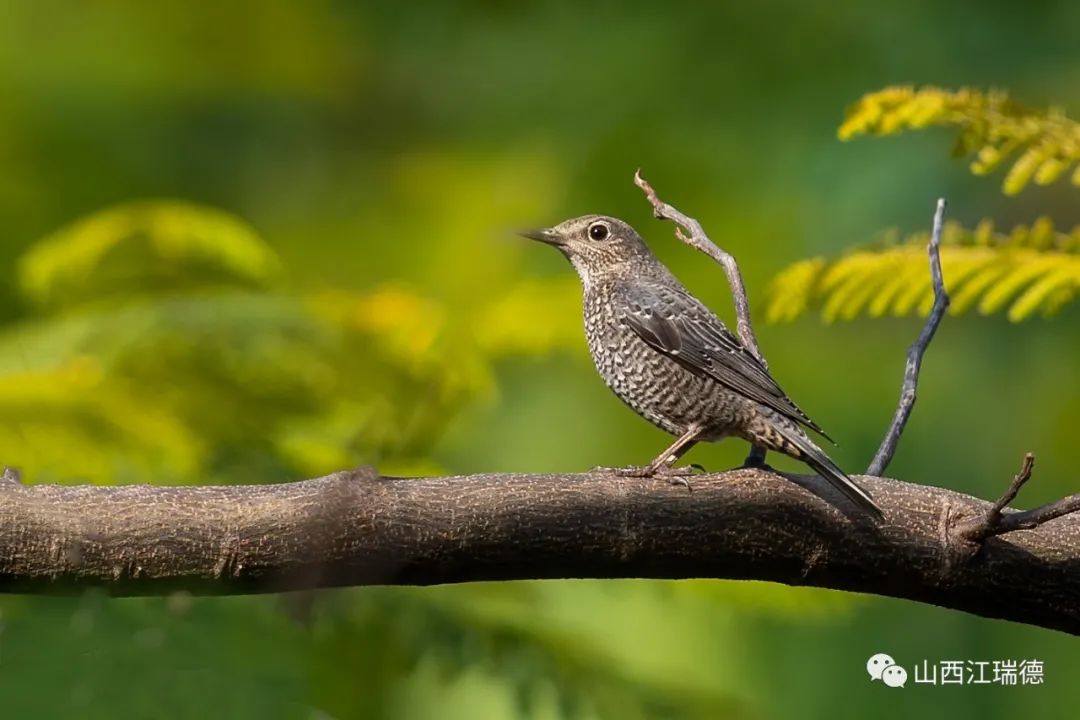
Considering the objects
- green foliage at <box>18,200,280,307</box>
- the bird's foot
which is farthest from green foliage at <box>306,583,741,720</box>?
green foliage at <box>18,200,280,307</box>

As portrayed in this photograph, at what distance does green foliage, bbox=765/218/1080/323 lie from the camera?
4332 mm

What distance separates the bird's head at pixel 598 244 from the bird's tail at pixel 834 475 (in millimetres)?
1416

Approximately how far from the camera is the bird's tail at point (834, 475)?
12.5 feet

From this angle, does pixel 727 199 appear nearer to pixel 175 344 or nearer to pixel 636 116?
pixel 636 116

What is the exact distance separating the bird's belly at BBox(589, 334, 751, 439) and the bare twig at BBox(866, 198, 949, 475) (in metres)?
0.63

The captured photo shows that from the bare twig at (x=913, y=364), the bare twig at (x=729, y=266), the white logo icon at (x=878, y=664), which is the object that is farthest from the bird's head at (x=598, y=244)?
the white logo icon at (x=878, y=664)

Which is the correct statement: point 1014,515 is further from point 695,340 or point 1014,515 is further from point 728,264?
point 695,340

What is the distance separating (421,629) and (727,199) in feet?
13.6

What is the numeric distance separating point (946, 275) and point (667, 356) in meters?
1.01

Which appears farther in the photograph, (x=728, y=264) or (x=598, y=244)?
(x=598, y=244)

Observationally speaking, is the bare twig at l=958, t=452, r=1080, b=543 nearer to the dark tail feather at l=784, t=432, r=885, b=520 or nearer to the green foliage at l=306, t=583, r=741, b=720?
the dark tail feather at l=784, t=432, r=885, b=520

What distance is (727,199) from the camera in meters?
8.31

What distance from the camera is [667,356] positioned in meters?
5.10

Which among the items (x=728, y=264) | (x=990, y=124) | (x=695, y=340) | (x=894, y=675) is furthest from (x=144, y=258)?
(x=894, y=675)
